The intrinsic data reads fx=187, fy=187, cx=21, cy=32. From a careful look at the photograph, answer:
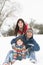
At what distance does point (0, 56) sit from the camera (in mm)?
1411

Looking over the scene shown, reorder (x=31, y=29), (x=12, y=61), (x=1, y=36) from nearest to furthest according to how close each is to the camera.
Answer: (x=12, y=61)
(x=31, y=29)
(x=1, y=36)

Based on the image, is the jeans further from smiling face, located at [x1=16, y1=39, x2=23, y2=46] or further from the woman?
the woman

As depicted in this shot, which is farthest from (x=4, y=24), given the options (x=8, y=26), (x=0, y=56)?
(x=0, y=56)

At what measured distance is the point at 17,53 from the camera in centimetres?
139

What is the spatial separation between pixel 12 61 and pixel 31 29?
0.97ft

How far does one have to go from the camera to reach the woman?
4.97 ft

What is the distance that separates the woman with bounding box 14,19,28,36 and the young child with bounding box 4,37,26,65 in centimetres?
13

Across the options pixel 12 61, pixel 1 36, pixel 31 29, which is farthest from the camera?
pixel 1 36

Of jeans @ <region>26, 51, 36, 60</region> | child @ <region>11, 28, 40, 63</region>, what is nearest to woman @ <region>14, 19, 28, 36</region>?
child @ <region>11, 28, 40, 63</region>

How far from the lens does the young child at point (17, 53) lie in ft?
4.50

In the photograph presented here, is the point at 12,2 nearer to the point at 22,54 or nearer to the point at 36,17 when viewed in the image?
the point at 36,17

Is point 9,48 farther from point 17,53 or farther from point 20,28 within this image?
point 20,28

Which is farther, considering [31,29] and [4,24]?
[4,24]

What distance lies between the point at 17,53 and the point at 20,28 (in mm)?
236
